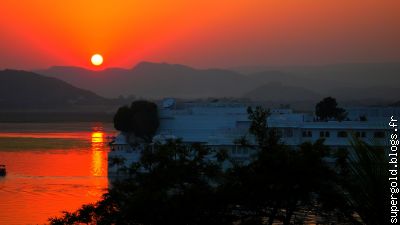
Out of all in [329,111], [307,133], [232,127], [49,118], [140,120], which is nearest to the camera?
[307,133]

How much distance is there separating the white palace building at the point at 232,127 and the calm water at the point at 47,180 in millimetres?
1748

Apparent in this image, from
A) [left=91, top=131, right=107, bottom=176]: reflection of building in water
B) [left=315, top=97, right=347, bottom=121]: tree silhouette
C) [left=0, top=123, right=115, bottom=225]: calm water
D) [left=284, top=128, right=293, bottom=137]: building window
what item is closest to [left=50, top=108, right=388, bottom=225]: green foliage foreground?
[left=0, top=123, right=115, bottom=225]: calm water

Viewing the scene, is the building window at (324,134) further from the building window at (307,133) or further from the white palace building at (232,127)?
the building window at (307,133)

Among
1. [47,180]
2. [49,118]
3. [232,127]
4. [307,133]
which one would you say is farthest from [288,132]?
[49,118]

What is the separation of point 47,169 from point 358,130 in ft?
40.0

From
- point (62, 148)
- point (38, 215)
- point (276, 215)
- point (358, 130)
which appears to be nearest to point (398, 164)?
point (276, 215)

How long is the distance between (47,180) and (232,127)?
819cm

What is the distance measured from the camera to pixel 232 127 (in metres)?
33.4

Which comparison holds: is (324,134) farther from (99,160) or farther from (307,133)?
(99,160)

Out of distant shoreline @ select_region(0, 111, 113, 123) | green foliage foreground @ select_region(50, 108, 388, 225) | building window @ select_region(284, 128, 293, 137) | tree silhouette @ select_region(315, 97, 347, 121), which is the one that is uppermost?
tree silhouette @ select_region(315, 97, 347, 121)

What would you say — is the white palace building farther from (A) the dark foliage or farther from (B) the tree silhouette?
(B) the tree silhouette

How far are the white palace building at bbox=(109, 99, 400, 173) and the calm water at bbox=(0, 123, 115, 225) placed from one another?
175 centimetres

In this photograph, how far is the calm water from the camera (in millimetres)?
21219

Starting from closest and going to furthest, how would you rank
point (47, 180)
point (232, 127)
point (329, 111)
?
point (47, 180), point (232, 127), point (329, 111)
